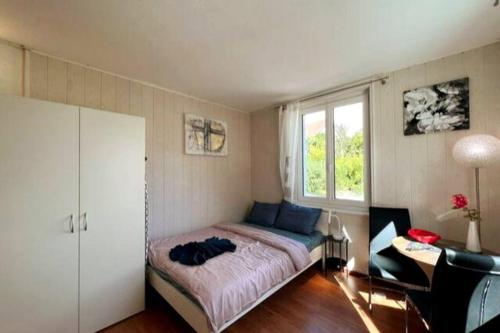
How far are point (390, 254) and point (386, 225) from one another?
31 cm

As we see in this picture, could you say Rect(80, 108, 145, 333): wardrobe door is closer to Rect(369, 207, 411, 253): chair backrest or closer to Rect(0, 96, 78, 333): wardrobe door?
Rect(0, 96, 78, 333): wardrobe door

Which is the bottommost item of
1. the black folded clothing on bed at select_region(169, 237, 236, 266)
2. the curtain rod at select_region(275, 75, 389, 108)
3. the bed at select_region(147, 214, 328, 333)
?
→ the bed at select_region(147, 214, 328, 333)

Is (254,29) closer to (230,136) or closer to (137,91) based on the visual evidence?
(137,91)

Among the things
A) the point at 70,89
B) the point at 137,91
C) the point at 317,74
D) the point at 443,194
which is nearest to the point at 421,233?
the point at 443,194

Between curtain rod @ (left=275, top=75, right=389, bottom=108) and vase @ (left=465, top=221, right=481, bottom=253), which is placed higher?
curtain rod @ (left=275, top=75, right=389, bottom=108)

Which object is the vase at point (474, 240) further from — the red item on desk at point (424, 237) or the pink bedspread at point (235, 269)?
the pink bedspread at point (235, 269)

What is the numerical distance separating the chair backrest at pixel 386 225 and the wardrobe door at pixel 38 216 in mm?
2822

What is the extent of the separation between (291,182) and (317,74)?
159 centimetres

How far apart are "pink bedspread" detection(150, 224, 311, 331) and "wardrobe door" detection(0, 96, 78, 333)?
0.75 metres

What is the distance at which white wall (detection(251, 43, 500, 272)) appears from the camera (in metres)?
1.94

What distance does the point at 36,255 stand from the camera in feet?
5.24

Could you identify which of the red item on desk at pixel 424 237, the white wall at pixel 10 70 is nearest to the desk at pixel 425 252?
the red item on desk at pixel 424 237

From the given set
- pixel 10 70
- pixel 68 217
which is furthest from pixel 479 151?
pixel 10 70

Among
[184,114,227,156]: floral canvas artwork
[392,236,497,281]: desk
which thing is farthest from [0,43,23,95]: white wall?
[392,236,497,281]: desk
